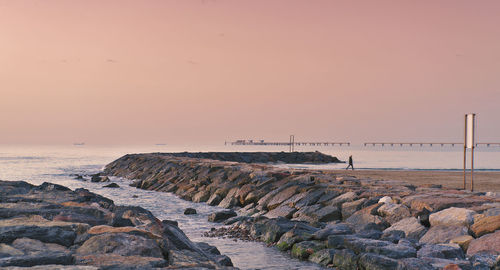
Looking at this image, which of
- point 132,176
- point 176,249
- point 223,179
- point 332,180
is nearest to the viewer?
point 176,249

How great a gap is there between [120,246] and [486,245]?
466 cm

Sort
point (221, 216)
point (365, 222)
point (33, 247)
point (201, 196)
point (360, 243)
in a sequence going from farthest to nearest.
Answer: point (201, 196) < point (221, 216) < point (365, 222) < point (360, 243) < point (33, 247)

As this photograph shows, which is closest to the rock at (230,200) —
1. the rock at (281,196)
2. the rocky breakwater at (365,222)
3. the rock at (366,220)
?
the rocky breakwater at (365,222)

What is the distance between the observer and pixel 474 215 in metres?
7.21

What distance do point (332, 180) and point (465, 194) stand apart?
3.86m

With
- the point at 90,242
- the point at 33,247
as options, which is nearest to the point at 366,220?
the point at 90,242

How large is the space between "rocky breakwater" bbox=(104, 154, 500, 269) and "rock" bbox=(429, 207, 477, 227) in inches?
0.6

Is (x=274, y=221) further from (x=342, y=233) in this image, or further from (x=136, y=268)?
(x=136, y=268)

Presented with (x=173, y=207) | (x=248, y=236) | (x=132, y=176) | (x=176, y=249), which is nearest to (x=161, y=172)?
(x=132, y=176)

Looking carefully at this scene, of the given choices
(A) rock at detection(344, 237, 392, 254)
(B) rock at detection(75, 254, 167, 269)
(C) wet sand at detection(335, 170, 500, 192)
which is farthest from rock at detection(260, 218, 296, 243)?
(C) wet sand at detection(335, 170, 500, 192)

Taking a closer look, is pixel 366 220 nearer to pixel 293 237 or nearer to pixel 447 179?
pixel 293 237

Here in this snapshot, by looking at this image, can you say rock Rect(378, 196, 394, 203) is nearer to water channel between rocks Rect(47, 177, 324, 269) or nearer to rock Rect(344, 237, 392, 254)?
rock Rect(344, 237, 392, 254)

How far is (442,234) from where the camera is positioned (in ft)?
22.8

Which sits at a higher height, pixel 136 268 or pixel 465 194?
pixel 465 194
